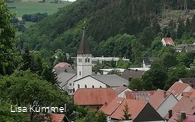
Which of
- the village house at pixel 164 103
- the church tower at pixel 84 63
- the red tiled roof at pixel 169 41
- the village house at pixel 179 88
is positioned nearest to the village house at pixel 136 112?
the village house at pixel 164 103

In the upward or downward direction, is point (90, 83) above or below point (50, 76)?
below

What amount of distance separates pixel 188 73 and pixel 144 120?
31841mm

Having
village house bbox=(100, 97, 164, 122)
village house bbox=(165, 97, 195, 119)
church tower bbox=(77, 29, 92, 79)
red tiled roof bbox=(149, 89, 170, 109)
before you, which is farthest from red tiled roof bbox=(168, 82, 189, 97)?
→ church tower bbox=(77, 29, 92, 79)

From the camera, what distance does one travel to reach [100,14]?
6038 inches

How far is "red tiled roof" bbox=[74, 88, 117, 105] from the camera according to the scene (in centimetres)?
5659

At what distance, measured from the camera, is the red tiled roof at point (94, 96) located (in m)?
56.6

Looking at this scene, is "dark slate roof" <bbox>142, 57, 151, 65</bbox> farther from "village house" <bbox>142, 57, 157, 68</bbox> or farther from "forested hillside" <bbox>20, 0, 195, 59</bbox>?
"forested hillside" <bbox>20, 0, 195, 59</bbox>

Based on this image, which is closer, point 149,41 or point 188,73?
point 188,73

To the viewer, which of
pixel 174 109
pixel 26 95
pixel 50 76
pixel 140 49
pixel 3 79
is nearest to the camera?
pixel 3 79

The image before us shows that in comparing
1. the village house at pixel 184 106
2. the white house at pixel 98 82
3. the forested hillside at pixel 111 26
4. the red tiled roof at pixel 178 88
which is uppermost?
the village house at pixel 184 106

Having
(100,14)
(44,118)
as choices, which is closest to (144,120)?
(44,118)

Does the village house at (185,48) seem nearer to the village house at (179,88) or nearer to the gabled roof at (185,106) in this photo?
the village house at (179,88)

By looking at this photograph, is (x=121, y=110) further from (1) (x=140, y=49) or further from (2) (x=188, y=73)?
(1) (x=140, y=49)

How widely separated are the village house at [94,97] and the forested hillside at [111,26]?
52761 millimetres
